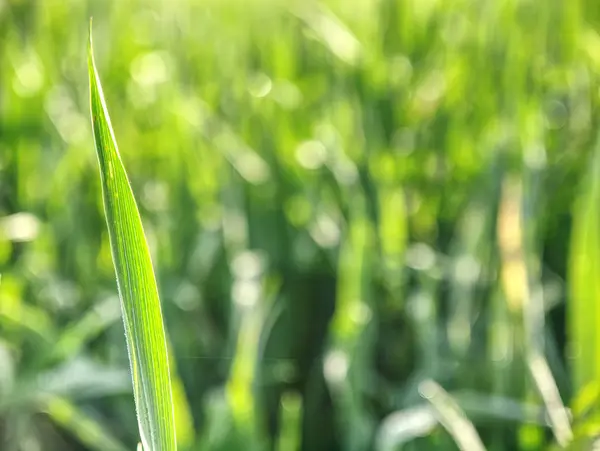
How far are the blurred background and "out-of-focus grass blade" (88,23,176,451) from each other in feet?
0.58

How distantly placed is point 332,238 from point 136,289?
349mm

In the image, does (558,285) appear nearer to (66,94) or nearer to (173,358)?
(173,358)

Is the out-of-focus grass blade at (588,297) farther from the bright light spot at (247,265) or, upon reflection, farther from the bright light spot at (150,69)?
the bright light spot at (150,69)

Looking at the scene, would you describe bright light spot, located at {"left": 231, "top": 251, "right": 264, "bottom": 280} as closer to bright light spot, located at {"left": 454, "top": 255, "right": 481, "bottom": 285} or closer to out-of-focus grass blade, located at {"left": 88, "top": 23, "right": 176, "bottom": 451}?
bright light spot, located at {"left": 454, "top": 255, "right": 481, "bottom": 285}

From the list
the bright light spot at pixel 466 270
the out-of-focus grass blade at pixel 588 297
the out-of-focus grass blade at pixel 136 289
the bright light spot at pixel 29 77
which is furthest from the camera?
the bright light spot at pixel 29 77

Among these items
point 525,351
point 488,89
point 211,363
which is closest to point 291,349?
point 211,363

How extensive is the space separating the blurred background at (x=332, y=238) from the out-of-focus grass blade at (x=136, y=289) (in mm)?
176

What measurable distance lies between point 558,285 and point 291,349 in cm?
18

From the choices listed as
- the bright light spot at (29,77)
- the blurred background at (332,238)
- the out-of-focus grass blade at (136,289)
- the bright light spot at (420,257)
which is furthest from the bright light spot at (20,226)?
the out-of-focus grass blade at (136,289)

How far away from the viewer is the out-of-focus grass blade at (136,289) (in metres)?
0.17

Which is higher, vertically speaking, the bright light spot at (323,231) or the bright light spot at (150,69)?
the bright light spot at (150,69)

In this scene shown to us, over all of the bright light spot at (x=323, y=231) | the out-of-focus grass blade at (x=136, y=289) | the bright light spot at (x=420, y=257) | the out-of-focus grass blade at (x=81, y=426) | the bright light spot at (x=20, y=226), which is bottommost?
the out-of-focus grass blade at (x=81, y=426)

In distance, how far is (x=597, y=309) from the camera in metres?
0.34

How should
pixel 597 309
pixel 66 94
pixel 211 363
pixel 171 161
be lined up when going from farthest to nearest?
1. pixel 66 94
2. pixel 171 161
3. pixel 211 363
4. pixel 597 309
